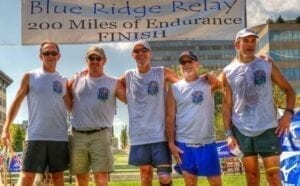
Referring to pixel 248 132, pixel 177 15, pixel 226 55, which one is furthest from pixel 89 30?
pixel 226 55

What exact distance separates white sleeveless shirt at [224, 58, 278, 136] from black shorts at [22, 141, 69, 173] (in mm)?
2243

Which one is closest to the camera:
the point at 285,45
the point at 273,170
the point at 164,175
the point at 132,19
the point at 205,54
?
the point at 273,170

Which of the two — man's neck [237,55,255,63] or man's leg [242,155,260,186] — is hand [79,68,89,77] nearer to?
man's neck [237,55,255,63]

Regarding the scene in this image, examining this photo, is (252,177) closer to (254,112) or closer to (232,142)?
(232,142)

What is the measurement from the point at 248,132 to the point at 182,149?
34.5 inches

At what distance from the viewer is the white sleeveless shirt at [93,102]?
7.52 metres

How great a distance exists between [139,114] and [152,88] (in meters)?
0.37

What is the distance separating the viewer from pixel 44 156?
24.5 ft

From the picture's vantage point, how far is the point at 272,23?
94625 mm

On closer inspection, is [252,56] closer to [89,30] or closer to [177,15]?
[177,15]

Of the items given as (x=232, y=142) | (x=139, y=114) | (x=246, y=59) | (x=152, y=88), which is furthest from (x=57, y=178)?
(x=246, y=59)

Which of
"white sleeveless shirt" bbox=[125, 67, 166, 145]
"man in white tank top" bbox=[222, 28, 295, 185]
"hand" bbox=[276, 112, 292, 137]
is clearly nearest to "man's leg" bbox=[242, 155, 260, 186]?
"man in white tank top" bbox=[222, 28, 295, 185]

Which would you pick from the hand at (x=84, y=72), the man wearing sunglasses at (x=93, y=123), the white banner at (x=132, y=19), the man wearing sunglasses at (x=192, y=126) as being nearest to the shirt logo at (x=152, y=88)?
the man wearing sunglasses at (x=192, y=126)

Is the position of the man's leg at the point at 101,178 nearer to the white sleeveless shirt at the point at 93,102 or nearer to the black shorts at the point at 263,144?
the white sleeveless shirt at the point at 93,102
